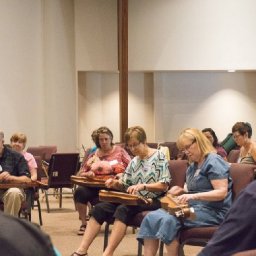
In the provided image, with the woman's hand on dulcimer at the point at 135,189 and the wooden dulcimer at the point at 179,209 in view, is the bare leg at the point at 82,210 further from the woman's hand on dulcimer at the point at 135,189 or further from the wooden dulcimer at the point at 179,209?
the wooden dulcimer at the point at 179,209

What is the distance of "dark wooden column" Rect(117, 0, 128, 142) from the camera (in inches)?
477

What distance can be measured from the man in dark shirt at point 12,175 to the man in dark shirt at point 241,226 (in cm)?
396

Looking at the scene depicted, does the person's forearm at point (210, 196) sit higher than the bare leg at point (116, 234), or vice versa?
the person's forearm at point (210, 196)

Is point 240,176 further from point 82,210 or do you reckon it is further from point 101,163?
point 82,210

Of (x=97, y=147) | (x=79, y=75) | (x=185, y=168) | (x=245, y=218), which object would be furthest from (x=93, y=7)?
(x=245, y=218)

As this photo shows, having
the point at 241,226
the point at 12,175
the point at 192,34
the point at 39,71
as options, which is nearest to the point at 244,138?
the point at 12,175

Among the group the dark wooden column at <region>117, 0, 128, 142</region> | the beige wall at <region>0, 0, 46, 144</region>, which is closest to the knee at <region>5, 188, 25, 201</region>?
the beige wall at <region>0, 0, 46, 144</region>

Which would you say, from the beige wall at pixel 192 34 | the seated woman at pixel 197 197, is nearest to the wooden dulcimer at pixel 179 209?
the seated woman at pixel 197 197

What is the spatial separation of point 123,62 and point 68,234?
6036 mm

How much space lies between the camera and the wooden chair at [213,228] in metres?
4.13

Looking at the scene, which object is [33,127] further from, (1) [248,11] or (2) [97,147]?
(2) [97,147]

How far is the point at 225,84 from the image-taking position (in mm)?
13781

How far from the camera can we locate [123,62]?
485 inches

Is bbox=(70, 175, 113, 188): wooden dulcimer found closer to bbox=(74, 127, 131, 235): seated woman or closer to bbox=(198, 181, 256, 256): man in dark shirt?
bbox=(74, 127, 131, 235): seated woman
